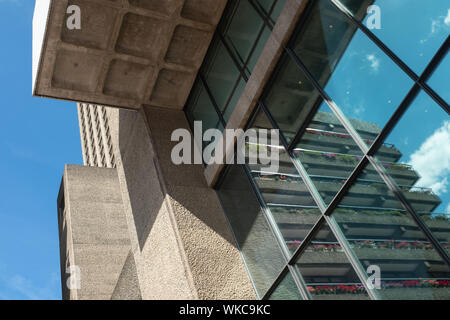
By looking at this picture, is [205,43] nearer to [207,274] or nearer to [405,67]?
[207,274]

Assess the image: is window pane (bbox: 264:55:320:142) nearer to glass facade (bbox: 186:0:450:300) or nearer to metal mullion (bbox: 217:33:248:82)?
glass facade (bbox: 186:0:450:300)

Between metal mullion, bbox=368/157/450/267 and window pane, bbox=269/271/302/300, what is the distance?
270 cm

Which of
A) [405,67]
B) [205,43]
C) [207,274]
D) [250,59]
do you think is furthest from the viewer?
[205,43]

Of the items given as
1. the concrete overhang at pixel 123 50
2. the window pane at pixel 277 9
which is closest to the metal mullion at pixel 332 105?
the window pane at pixel 277 9

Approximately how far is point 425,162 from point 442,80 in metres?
1.06

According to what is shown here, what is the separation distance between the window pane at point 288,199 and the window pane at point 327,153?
0.32 metres

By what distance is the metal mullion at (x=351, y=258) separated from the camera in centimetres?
624

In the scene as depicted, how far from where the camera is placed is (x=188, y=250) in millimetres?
9758

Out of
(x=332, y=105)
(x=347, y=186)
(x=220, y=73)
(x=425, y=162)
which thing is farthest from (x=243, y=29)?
(x=425, y=162)

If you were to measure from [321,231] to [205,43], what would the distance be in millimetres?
7015

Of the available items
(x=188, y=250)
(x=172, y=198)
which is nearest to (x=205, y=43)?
(x=172, y=198)

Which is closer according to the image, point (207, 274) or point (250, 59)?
point (207, 274)

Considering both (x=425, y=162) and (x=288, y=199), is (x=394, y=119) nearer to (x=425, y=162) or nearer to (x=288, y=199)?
(x=425, y=162)
